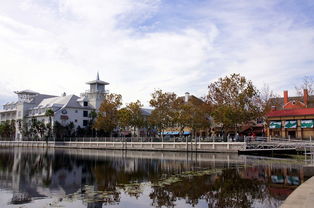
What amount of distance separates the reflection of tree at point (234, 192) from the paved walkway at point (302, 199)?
217 centimetres

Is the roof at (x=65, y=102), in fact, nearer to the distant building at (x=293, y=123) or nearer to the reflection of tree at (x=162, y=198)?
the distant building at (x=293, y=123)

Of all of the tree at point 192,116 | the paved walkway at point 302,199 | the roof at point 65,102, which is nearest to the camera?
the paved walkway at point 302,199

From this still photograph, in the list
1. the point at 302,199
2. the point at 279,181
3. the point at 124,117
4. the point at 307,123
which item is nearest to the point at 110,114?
the point at 124,117

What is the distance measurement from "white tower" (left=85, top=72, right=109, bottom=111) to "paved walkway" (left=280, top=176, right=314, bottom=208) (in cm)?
8542

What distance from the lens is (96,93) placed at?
9644 centimetres

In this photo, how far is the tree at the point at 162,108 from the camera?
6344 cm

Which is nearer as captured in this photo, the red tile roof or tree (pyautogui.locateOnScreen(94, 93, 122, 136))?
the red tile roof

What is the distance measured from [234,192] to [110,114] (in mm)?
61893

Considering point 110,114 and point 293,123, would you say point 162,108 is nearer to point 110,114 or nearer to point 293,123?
point 110,114

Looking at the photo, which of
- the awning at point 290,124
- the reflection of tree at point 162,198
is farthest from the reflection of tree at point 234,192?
the awning at point 290,124

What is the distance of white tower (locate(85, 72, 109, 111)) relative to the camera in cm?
9606

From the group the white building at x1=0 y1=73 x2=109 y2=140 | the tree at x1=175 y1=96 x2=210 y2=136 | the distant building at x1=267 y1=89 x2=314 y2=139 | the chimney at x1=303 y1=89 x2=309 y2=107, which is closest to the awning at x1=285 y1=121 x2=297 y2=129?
the distant building at x1=267 y1=89 x2=314 y2=139

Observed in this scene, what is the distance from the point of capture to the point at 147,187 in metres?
18.3

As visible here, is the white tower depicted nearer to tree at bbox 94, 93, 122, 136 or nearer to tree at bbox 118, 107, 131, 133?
tree at bbox 94, 93, 122, 136
